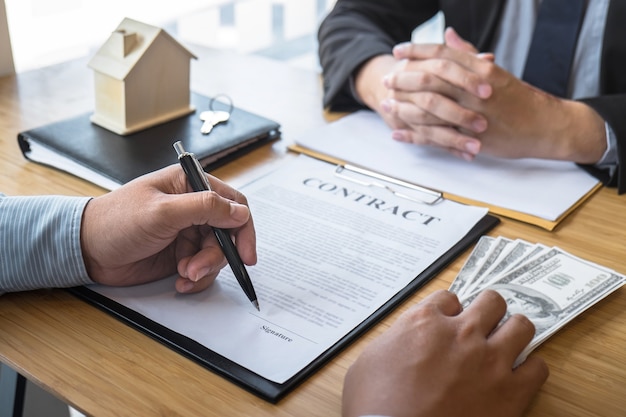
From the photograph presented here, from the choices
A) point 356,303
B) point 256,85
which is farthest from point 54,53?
point 356,303

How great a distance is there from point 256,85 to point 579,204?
0.68m

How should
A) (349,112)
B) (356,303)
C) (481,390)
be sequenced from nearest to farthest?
(481,390) → (356,303) → (349,112)

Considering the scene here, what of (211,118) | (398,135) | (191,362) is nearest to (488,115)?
(398,135)

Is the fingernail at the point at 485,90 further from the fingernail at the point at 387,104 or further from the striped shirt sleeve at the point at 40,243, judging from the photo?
the striped shirt sleeve at the point at 40,243

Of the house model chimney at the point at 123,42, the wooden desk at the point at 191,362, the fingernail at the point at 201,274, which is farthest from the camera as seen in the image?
the house model chimney at the point at 123,42

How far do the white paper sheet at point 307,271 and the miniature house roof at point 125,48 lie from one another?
0.93 feet

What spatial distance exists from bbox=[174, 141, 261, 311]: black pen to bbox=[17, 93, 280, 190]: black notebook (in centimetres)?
20

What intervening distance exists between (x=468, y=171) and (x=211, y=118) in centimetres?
42

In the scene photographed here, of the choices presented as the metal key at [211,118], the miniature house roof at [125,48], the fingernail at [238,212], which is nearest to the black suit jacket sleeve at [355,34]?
the metal key at [211,118]

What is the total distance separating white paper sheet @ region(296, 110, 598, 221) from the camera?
40.9 inches

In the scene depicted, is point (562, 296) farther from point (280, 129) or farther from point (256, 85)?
point (256, 85)

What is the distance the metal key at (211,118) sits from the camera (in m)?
1.16

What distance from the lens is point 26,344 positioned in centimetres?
71

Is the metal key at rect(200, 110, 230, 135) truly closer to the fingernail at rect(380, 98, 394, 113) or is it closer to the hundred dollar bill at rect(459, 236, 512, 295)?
the fingernail at rect(380, 98, 394, 113)
